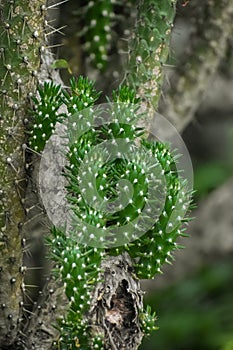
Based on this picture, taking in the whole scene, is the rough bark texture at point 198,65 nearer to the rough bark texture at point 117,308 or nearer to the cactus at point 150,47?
the cactus at point 150,47

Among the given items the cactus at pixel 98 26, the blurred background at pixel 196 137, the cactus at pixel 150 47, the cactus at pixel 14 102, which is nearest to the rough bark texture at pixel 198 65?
the blurred background at pixel 196 137

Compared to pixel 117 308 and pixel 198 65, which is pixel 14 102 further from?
pixel 198 65

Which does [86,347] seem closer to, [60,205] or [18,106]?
[60,205]

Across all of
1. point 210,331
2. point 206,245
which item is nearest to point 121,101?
point 210,331

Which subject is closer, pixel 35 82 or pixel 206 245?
pixel 35 82

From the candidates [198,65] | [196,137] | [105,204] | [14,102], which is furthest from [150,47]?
[196,137]

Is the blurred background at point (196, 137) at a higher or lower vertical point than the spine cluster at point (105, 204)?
lower
